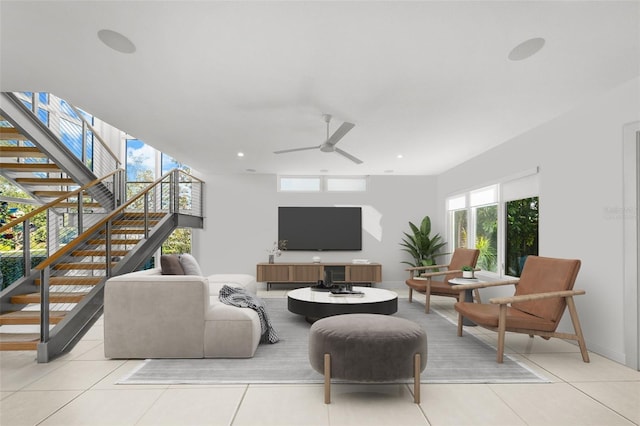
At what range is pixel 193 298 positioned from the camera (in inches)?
124

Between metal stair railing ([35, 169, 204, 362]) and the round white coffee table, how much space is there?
219 cm

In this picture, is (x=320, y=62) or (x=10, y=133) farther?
(x=10, y=133)

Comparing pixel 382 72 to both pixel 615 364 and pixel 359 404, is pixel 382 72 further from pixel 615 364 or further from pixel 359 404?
pixel 615 364

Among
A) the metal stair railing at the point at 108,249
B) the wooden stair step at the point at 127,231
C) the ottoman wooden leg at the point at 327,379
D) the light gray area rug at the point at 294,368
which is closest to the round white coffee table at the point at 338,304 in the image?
the light gray area rug at the point at 294,368

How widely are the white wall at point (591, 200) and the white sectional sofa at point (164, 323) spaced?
11.1ft

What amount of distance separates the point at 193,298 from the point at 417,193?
245 inches

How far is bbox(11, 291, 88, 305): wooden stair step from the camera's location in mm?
3634

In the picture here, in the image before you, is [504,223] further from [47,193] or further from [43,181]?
[47,193]

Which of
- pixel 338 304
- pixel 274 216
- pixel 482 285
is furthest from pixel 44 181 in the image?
pixel 482 285

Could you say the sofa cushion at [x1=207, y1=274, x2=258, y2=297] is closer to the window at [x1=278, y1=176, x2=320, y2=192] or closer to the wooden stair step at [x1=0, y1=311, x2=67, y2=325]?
the wooden stair step at [x1=0, y1=311, x2=67, y2=325]

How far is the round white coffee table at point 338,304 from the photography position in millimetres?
4066

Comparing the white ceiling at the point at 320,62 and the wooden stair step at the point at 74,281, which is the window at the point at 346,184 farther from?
the wooden stair step at the point at 74,281

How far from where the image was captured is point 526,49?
2586 mm

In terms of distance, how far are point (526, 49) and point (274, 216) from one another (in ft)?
20.1
